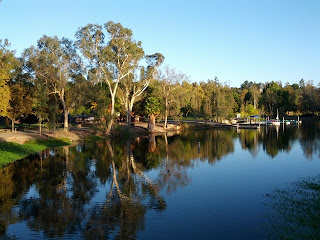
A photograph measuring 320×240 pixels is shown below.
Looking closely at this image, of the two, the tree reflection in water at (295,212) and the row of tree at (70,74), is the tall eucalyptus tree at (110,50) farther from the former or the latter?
the tree reflection in water at (295,212)

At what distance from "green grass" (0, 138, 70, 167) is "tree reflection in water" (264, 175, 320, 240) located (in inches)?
888

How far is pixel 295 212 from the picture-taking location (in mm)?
14992

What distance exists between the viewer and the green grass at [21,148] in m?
30.6

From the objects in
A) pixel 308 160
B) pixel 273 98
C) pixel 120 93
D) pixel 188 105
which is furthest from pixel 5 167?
pixel 273 98

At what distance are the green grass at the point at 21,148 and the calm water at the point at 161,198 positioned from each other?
1331 mm

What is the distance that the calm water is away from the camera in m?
13.7

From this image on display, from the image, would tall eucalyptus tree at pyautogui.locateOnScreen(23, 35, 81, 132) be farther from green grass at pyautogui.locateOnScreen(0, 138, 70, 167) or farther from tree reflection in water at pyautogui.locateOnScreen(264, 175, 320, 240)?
tree reflection in water at pyautogui.locateOnScreen(264, 175, 320, 240)

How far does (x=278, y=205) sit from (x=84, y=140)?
37578mm

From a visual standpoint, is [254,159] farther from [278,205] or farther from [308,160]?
[278,205]

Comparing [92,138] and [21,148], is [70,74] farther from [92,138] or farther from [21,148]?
[21,148]

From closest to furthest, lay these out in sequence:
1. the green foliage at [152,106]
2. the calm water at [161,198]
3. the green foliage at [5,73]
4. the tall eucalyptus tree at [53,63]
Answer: the calm water at [161,198] < the green foliage at [5,73] < the tall eucalyptus tree at [53,63] < the green foliage at [152,106]

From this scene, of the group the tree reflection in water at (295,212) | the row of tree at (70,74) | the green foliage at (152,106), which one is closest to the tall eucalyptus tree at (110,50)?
the row of tree at (70,74)

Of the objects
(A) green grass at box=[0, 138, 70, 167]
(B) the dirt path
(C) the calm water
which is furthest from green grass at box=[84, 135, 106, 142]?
(C) the calm water

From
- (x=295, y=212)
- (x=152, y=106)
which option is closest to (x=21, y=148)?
(x=295, y=212)
